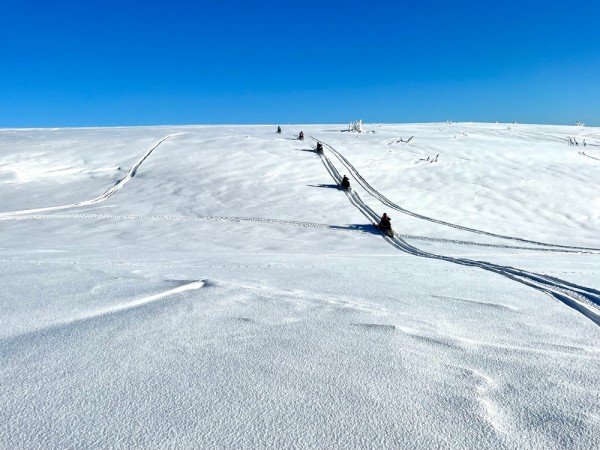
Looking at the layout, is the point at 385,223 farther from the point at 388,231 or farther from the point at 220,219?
the point at 220,219

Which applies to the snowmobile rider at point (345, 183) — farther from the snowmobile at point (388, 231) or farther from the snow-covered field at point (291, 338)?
the snow-covered field at point (291, 338)

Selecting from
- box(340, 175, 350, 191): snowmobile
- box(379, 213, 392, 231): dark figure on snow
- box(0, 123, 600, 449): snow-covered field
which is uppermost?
box(0, 123, 600, 449): snow-covered field

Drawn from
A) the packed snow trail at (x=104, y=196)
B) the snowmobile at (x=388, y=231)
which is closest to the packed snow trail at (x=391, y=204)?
the snowmobile at (x=388, y=231)

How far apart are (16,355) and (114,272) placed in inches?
141

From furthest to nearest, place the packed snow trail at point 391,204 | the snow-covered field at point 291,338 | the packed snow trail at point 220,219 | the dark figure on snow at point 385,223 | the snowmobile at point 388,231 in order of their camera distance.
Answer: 1. the dark figure on snow at point 385,223
2. the snowmobile at point 388,231
3. the packed snow trail at point 220,219
4. the packed snow trail at point 391,204
5. the snow-covered field at point 291,338

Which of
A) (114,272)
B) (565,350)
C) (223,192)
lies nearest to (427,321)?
(565,350)

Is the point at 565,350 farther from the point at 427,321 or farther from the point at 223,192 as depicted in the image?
the point at 223,192

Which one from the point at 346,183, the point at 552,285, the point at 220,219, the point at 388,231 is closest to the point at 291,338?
the point at 552,285

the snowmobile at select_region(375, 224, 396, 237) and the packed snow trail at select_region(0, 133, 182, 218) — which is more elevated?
the packed snow trail at select_region(0, 133, 182, 218)

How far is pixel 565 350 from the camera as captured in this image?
418 centimetres

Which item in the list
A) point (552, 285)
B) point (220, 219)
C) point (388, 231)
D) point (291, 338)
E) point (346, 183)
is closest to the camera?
point (291, 338)

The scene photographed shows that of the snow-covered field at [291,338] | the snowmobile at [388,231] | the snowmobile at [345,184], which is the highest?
the snow-covered field at [291,338]

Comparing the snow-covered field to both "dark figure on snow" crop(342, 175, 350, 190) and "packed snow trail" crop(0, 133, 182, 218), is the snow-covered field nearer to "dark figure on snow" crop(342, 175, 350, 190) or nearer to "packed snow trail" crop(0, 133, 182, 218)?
"packed snow trail" crop(0, 133, 182, 218)

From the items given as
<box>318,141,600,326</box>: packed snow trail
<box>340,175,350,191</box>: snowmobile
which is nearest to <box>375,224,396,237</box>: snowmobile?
<box>318,141,600,326</box>: packed snow trail
